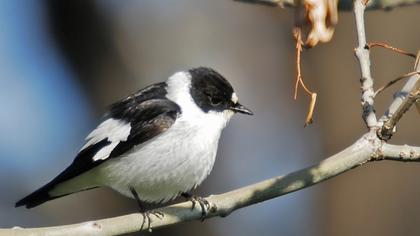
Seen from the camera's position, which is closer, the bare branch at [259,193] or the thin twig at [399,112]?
the thin twig at [399,112]

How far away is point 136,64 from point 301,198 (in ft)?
6.34

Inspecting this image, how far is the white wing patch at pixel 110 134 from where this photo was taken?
4.56 m

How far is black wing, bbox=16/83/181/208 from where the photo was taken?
14.8 feet

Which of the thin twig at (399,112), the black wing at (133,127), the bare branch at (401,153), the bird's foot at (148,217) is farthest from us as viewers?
the black wing at (133,127)

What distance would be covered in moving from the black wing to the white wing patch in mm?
17

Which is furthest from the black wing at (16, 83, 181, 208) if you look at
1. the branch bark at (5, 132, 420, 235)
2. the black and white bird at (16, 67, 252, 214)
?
the branch bark at (5, 132, 420, 235)

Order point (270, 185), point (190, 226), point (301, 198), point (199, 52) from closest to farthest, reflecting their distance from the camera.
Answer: point (270, 185) < point (190, 226) < point (301, 198) < point (199, 52)

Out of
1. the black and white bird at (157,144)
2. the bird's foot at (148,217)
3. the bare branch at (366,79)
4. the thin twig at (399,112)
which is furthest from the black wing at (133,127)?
the thin twig at (399,112)

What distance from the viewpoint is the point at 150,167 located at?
14.5ft

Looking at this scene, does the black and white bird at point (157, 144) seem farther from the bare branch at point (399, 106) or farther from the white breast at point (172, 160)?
the bare branch at point (399, 106)

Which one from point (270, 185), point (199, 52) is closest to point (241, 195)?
point (270, 185)

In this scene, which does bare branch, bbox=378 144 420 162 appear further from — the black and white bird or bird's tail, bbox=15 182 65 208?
bird's tail, bbox=15 182 65 208

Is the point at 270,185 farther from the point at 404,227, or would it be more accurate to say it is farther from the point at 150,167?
the point at 404,227

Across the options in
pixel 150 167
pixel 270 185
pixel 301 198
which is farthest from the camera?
pixel 301 198
